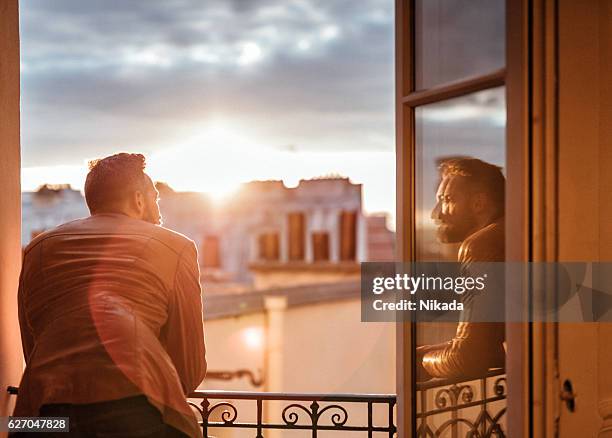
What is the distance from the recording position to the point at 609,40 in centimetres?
200

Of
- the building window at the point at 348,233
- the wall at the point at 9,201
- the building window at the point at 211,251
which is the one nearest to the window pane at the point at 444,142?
the wall at the point at 9,201

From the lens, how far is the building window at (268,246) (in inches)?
806

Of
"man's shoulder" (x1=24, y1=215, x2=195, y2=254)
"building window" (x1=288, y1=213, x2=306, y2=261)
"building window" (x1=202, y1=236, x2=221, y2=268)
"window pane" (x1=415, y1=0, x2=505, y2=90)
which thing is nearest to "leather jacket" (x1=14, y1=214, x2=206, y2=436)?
"man's shoulder" (x1=24, y1=215, x2=195, y2=254)

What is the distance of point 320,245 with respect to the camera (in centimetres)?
1964

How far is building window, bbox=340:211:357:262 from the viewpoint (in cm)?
1891

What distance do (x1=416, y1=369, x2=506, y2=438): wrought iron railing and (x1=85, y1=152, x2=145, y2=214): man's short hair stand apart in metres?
1.16

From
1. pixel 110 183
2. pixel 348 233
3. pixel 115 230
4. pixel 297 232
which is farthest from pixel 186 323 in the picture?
pixel 297 232

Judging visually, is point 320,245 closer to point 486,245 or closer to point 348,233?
point 348,233

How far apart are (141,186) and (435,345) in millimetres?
1117

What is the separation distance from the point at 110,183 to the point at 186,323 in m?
0.54

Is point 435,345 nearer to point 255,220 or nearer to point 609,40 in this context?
point 609,40

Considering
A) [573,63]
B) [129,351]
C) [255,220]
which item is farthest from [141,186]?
[255,220]

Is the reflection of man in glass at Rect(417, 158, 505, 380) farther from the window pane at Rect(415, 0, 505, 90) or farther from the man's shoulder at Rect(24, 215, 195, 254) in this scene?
the man's shoulder at Rect(24, 215, 195, 254)

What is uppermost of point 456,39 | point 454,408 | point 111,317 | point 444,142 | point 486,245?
point 456,39
